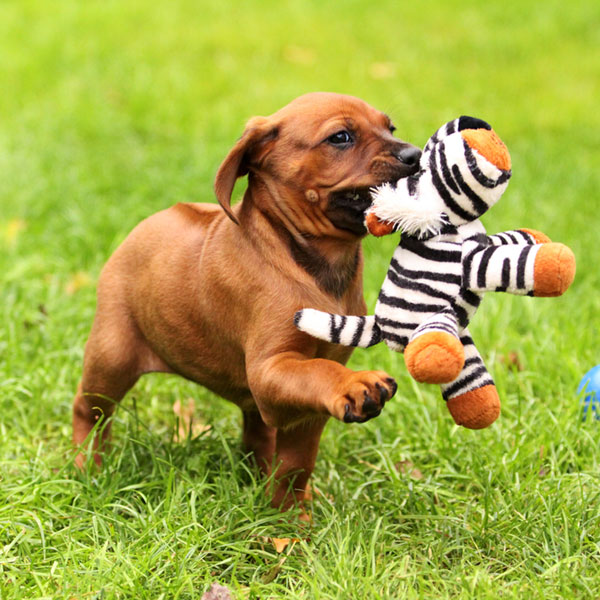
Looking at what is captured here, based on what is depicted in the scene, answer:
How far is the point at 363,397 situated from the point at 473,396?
42 centimetres

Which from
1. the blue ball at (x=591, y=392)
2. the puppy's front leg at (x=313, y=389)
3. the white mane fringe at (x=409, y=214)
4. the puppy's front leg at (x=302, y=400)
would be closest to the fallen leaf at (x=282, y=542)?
the puppy's front leg at (x=302, y=400)

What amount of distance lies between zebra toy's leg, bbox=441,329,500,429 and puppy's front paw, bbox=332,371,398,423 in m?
0.31

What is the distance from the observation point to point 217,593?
2703mm

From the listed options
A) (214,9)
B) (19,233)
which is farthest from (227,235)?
(214,9)

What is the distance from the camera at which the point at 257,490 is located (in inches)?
124

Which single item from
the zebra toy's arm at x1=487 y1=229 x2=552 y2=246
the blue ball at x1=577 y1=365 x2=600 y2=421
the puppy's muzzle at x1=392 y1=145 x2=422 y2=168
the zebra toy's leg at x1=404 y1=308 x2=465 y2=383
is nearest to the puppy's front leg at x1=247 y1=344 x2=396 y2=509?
the zebra toy's leg at x1=404 y1=308 x2=465 y2=383

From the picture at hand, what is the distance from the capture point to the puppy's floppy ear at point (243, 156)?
2.87 metres

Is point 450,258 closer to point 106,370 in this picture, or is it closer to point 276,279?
point 276,279

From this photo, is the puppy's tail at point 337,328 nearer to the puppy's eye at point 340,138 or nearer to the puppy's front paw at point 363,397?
the puppy's front paw at point 363,397

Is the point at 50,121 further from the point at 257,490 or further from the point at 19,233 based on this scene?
the point at 257,490

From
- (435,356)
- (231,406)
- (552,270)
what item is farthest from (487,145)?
(231,406)

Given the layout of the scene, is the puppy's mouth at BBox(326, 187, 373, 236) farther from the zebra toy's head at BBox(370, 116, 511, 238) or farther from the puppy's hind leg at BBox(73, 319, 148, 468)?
the puppy's hind leg at BBox(73, 319, 148, 468)

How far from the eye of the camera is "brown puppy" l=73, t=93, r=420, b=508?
8.99 ft

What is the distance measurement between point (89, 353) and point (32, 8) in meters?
8.07
